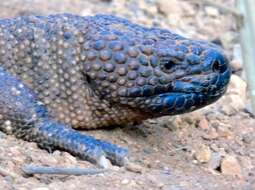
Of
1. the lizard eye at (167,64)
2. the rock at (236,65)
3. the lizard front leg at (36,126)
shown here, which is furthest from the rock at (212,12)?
the lizard front leg at (36,126)

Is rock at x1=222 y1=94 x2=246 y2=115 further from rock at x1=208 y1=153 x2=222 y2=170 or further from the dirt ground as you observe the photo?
rock at x1=208 y1=153 x2=222 y2=170

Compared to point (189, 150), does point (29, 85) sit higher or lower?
higher

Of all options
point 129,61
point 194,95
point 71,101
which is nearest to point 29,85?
point 71,101

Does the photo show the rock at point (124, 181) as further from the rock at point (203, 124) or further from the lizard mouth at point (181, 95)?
the rock at point (203, 124)

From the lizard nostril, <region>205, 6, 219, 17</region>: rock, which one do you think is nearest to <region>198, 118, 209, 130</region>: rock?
the lizard nostril

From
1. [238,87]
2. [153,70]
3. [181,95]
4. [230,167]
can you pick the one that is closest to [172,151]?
[230,167]

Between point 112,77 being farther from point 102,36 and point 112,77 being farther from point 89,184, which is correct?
point 89,184
